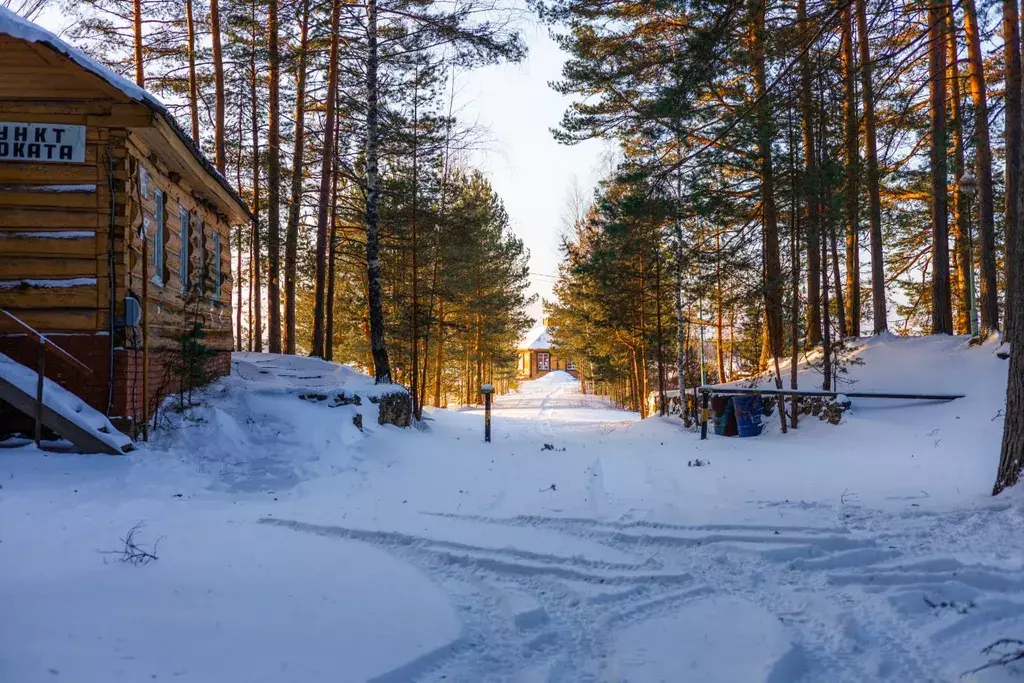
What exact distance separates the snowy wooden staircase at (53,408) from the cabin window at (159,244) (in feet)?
7.97

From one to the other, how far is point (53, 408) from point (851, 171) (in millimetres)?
12618

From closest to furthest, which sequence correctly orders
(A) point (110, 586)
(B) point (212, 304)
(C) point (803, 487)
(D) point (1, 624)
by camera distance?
(D) point (1, 624) → (A) point (110, 586) → (C) point (803, 487) → (B) point (212, 304)

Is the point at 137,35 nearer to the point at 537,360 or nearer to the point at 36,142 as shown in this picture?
the point at 36,142

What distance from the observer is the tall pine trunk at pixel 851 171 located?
721 cm

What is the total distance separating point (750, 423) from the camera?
1362 centimetres

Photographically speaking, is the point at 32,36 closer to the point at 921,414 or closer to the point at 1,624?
the point at 1,624

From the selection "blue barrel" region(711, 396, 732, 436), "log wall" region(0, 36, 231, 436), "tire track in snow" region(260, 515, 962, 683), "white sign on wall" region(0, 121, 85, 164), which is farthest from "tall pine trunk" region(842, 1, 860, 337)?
"white sign on wall" region(0, 121, 85, 164)

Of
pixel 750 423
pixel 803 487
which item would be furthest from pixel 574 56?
pixel 803 487

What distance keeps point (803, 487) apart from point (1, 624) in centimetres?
726

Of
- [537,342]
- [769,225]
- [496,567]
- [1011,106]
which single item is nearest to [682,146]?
[769,225]

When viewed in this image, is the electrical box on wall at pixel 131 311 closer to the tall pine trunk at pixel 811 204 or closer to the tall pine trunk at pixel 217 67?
the tall pine trunk at pixel 811 204

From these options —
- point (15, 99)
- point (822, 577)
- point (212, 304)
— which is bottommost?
point (822, 577)

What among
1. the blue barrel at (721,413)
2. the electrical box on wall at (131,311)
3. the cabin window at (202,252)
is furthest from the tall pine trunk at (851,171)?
the cabin window at (202,252)

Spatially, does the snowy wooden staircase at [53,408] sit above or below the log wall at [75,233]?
below
